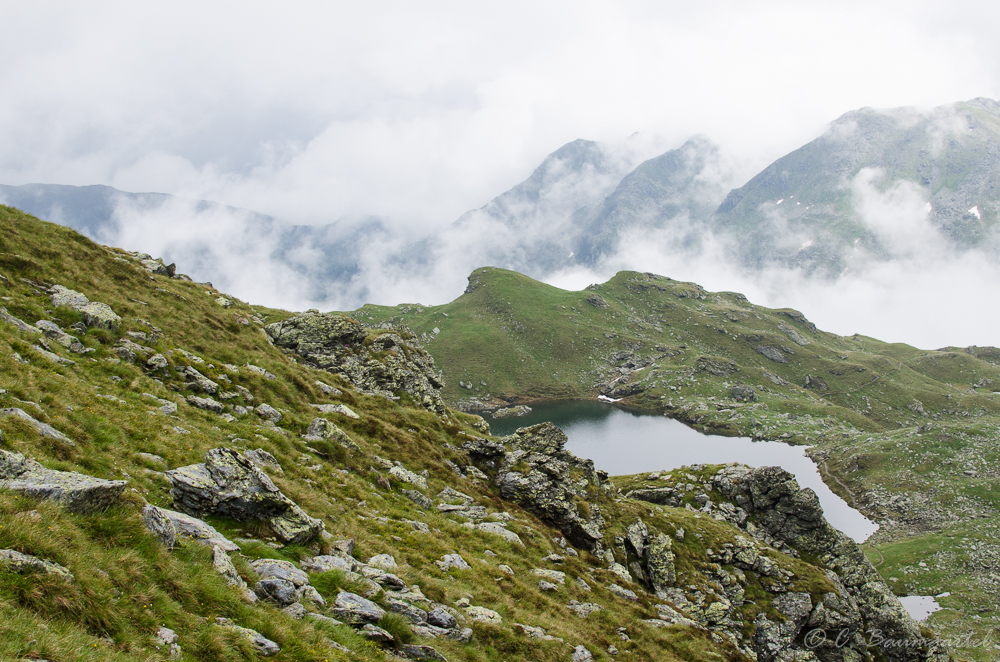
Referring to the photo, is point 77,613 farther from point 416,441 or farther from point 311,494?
point 416,441

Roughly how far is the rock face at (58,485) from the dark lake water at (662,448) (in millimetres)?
107768

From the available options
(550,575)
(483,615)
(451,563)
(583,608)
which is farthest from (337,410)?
(583,608)

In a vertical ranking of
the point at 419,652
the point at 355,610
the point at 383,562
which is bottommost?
the point at 419,652

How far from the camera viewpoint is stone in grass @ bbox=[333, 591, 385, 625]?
11.5 meters

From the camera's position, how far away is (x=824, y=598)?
124 feet

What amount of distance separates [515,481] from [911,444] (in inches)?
5479

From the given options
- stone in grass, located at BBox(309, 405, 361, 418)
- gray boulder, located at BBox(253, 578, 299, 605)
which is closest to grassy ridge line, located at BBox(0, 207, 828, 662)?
gray boulder, located at BBox(253, 578, 299, 605)

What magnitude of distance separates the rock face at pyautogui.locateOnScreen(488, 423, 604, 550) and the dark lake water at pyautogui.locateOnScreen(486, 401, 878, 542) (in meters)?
71.2

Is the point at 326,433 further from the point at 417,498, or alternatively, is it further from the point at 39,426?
the point at 39,426

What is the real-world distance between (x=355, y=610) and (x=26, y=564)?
23.1 ft

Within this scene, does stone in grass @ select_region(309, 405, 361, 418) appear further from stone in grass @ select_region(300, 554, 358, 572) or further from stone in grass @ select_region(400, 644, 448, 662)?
stone in grass @ select_region(400, 644, 448, 662)

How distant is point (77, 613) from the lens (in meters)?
6.95

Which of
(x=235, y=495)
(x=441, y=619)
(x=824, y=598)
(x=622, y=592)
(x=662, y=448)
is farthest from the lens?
(x=662, y=448)

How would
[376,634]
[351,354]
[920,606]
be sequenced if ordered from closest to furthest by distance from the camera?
[376,634], [351,354], [920,606]
